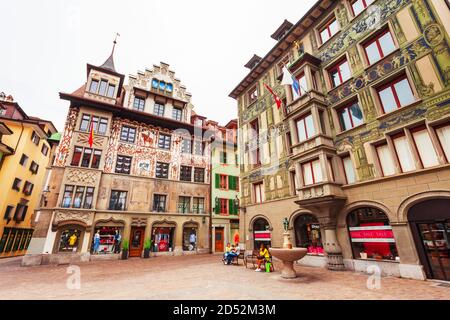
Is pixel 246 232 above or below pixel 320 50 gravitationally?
below

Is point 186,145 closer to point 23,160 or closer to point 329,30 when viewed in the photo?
point 329,30

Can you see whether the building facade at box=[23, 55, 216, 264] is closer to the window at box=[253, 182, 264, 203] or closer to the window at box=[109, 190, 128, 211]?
the window at box=[109, 190, 128, 211]

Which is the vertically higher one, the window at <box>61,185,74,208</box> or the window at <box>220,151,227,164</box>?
the window at <box>220,151,227,164</box>

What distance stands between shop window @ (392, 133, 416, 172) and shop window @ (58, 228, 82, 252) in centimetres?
2336

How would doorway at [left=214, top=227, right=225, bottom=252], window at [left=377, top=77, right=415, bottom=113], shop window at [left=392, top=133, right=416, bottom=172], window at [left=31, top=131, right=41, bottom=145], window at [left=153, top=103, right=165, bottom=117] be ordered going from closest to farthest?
shop window at [left=392, top=133, right=416, bottom=172], window at [left=377, top=77, right=415, bottom=113], doorway at [left=214, top=227, right=225, bottom=252], window at [left=153, top=103, right=165, bottom=117], window at [left=31, top=131, right=41, bottom=145]

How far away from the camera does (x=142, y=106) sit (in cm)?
2447

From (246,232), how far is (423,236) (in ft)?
39.7

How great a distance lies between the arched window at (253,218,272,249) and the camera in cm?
1678

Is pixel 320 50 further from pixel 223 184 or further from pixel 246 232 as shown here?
pixel 223 184

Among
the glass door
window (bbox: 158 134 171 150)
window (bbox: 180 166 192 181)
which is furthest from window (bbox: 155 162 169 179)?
the glass door

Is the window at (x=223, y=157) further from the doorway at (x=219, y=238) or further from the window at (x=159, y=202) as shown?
the window at (x=159, y=202)
